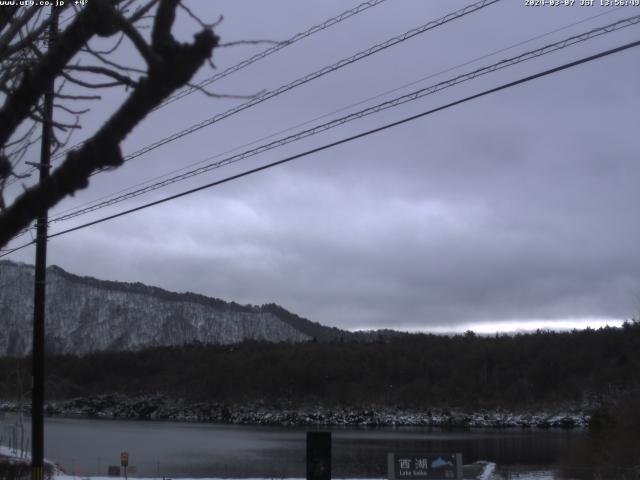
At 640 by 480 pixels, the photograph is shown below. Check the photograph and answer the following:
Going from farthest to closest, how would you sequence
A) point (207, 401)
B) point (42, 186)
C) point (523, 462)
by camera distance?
point (207, 401)
point (523, 462)
point (42, 186)

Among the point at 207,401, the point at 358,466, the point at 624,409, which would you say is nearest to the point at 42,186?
the point at 624,409

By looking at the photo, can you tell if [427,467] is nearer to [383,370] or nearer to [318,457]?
[318,457]

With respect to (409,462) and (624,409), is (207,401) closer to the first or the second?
(624,409)

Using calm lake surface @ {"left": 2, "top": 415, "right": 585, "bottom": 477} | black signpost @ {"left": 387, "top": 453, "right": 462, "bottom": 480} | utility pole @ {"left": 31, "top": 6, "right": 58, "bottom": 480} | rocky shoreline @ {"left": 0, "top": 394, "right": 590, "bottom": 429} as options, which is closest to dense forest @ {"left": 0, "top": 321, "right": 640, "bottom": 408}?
rocky shoreline @ {"left": 0, "top": 394, "right": 590, "bottom": 429}

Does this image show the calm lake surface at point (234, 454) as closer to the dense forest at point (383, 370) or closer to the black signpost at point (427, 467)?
the black signpost at point (427, 467)

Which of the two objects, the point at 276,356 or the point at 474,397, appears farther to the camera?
the point at 276,356

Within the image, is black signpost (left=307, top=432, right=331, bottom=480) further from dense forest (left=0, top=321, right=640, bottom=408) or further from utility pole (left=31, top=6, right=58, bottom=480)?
dense forest (left=0, top=321, right=640, bottom=408)

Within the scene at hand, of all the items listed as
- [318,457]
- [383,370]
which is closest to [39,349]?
[318,457]
